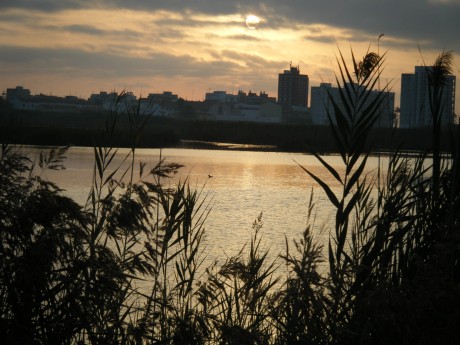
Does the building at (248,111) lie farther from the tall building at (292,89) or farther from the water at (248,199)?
the water at (248,199)

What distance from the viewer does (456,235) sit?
2439 millimetres

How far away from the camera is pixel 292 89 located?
18925 centimetres

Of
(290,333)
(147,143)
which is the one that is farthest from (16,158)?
(147,143)

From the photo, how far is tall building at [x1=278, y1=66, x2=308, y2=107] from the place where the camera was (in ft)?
618

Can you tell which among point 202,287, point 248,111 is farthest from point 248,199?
point 248,111

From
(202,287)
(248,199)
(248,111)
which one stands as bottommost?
(248,199)

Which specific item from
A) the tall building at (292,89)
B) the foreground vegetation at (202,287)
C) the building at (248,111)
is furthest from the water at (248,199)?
the tall building at (292,89)

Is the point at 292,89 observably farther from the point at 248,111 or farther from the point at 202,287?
the point at 202,287

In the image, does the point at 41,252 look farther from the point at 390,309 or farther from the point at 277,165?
the point at 277,165

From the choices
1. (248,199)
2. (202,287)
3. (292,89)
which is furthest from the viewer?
(292,89)

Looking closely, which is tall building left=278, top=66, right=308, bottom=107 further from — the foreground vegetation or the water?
the foreground vegetation

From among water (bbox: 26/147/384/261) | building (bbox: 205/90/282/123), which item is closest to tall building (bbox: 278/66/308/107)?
building (bbox: 205/90/282/123)

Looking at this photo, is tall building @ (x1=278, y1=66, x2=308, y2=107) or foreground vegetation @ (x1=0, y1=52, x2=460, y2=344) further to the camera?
tall building @ (x1=278, y1=66, x2=308, y2=107)

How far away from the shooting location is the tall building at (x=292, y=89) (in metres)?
188
